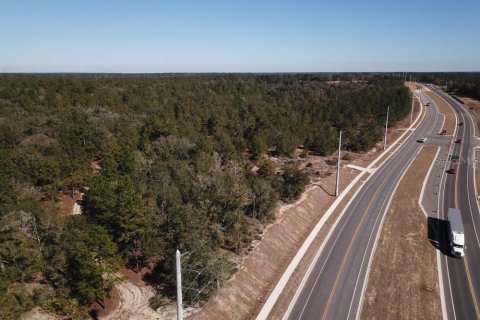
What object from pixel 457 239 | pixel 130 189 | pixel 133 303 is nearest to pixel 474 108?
pixel 457 239

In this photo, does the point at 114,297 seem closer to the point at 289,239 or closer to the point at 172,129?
the point at 289,239

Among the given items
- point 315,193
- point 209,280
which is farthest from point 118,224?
point 315,193

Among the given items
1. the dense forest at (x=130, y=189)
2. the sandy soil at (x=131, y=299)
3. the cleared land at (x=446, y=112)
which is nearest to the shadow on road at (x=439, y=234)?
the dense forest at (x=130, y=189)

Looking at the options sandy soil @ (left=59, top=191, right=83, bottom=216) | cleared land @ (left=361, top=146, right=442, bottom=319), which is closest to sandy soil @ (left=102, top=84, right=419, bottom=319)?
cleared land @ (left=361, top=146, right=442, bottom=319)

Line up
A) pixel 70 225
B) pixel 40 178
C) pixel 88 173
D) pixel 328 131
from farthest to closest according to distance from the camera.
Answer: pixel 328 131
pixel 88 173
pixel 40 178
pixel 70 225

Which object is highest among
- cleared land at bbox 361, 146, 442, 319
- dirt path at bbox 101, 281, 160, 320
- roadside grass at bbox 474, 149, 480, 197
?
roadside grass at bbox 474, 149, 480, 197

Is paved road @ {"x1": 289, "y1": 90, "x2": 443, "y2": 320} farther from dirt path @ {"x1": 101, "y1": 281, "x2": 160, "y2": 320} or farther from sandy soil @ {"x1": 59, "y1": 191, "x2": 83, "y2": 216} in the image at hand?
sandy soil @ {"x1": 59, "y1": 191, "x2": 83, "y2": 216}
